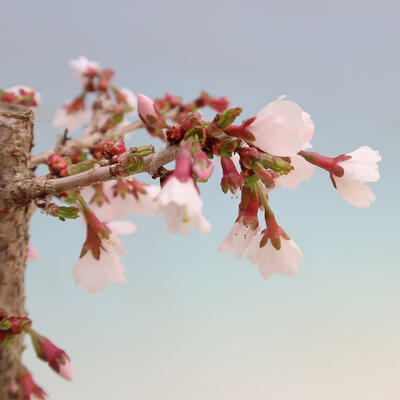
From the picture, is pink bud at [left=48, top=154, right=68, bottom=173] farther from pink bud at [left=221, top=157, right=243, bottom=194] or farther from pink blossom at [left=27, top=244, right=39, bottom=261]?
pink blossom at [left=27, top=244, right=39, bottom=261]

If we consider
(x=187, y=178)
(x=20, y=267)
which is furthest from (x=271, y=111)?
(x=20, y=267)

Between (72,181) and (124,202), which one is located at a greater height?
(124,202)

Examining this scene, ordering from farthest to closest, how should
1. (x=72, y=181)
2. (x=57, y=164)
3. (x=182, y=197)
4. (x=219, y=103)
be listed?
(x=219, y=103) → (x=57, y=164) → (x=72, y=181) → (x=182, y=197)

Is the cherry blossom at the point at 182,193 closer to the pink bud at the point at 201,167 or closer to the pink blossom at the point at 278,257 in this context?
the pink bud at the point at 201,167

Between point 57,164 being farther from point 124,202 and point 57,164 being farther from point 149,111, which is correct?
point 124,202

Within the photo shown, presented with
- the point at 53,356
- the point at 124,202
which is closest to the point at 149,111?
the point at 53,356

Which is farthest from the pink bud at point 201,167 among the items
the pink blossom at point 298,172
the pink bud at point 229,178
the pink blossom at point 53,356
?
the pink blossom at point 53,356
